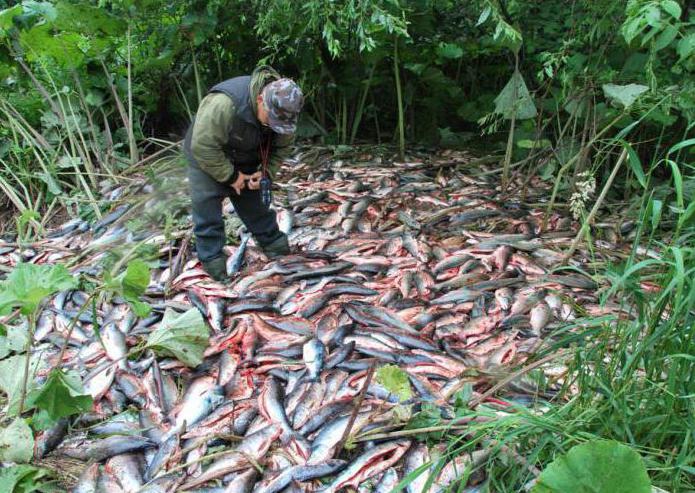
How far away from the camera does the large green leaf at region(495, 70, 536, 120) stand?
4.46 m

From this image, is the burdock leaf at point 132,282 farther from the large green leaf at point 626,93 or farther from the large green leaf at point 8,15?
the large green leaf at point 8,15

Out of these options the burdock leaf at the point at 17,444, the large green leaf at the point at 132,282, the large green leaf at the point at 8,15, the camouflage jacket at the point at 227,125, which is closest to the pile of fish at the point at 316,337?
the burdock leaf at the point at 17,444

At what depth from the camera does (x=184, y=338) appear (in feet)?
9.38

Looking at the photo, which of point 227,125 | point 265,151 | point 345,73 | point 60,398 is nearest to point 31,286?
point 60,398

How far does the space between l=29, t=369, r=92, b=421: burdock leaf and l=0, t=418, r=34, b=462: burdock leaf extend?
0.31 feet

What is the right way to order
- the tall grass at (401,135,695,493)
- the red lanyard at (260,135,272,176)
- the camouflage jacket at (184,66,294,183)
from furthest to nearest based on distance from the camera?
1. the red lanyard at (260,135,272,176)
2. the camouflage jacket at (184,66,294,183)
3. the tall grass at (401,135,695,493)

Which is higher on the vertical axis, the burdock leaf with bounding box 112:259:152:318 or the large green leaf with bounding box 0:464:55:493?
the burdock leaf with bounding box 112:259:152:318

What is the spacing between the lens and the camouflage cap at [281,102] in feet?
9.80

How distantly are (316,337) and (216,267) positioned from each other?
96 centimetres

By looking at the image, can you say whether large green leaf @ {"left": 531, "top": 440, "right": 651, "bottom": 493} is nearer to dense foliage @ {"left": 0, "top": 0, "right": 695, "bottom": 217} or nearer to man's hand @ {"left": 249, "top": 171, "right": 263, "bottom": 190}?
man's hand @ {"left": 249, "top": 171, "right": 263, "bottom": 190}

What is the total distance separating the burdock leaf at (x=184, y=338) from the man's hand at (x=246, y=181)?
2.81 feet

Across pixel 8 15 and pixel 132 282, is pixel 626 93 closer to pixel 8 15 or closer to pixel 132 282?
pixel 132 282

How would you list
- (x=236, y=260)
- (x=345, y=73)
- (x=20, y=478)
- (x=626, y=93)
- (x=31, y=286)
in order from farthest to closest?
1. (x=345, y=73)
2. (x=236, y=260)
3. (x=626, y=93)
4. (x=20, y=478)
5. (x=31, y=286)

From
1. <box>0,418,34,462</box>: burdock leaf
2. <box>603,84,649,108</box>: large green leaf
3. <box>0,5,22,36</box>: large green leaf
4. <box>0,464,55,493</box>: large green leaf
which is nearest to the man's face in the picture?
<box>0,418,34,462</box>: burdock leaf
